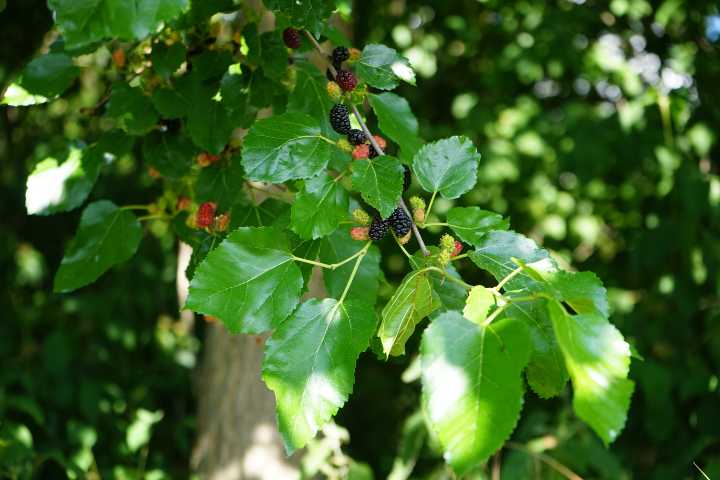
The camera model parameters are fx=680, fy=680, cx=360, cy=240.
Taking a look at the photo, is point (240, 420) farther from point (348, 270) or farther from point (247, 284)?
point (247, 284)

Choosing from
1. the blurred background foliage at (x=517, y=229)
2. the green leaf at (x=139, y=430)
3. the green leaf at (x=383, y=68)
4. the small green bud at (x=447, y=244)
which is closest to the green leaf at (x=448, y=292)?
the small green bud at (x=447, y=244)

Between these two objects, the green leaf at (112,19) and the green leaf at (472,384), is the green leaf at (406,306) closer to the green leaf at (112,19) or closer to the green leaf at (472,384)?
the green leaf at (472,384)

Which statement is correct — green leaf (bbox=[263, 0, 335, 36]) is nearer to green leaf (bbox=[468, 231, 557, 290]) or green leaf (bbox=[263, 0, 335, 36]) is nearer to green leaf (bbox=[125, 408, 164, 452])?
green leaf (bbox=[468, 231, 557, 290])

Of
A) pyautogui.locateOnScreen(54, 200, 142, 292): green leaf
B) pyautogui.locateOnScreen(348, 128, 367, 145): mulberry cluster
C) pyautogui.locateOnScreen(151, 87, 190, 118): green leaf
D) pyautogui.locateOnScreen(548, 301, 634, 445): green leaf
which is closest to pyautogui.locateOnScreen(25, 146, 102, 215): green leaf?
pyautogui.locateOnScreen(54, 200, 142, 292): green leaf

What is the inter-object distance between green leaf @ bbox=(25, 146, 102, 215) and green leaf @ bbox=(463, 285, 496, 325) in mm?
697

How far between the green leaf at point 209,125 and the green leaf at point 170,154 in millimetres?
86

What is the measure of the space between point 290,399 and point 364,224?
0.24m

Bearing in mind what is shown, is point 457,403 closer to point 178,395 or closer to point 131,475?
point 131,475

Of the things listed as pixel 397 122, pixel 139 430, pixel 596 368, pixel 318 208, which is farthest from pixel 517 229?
pixel 596 368

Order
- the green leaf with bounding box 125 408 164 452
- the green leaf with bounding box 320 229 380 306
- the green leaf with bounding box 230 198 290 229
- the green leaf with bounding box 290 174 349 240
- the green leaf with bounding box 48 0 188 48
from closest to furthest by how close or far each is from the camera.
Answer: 1. the green leaf with bounding box 48 0 188 48
2. the green leaf with bounding box 290 174 349 240
3. the green leaf with bounding box 320 229 380 306
4. the green leaf with bounding box 230 198 290 229
5. the green leaf with bounding box 125 408 164 452

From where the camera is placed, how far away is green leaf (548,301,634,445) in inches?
20.6

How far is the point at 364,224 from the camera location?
2.70ft

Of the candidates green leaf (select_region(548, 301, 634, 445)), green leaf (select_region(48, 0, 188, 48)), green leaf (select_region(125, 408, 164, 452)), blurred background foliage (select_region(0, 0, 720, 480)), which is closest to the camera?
green leaf (select_region(548, 301, 634, 445))

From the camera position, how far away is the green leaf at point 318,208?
754 millimetres
